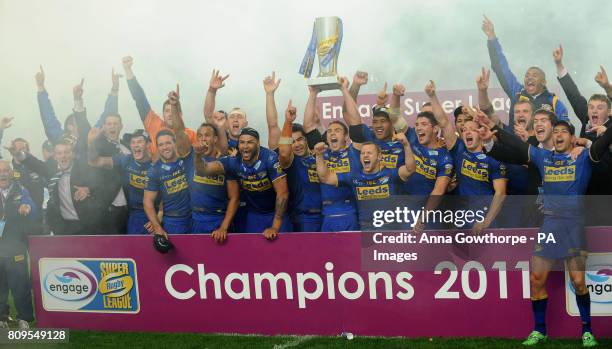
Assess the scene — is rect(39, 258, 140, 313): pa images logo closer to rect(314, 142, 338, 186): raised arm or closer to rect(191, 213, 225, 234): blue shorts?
rect(191, 213, 225, 234): blue shorts

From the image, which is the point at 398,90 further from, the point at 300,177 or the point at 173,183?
the point at 173,183

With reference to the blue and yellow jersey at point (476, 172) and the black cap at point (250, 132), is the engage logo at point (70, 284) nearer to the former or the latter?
the black cap at point (250, 132)

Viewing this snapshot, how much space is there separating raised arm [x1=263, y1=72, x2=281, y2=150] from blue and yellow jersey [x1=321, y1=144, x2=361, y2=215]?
463mm

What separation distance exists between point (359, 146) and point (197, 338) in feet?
5.78

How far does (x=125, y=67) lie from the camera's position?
598cm

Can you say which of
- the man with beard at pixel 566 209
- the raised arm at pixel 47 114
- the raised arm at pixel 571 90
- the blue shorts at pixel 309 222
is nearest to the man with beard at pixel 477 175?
the man with beard at pixel 566 209

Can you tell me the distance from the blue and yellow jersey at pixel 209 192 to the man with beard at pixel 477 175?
1.61 m

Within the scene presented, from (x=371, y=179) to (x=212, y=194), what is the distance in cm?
118

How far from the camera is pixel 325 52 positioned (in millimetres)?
5109

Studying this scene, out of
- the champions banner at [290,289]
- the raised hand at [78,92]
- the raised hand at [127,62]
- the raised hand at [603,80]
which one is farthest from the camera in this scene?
the raised hand at [127,62]

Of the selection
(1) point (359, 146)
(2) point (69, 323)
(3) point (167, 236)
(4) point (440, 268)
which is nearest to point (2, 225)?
(2) point (69, 323)

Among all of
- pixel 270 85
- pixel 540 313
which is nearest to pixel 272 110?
pixel 270 85

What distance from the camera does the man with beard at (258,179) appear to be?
498 cm

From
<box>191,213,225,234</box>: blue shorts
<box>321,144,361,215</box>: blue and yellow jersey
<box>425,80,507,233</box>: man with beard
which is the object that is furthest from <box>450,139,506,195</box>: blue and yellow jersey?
<box>191,213,225,234</box>: blue shorts
